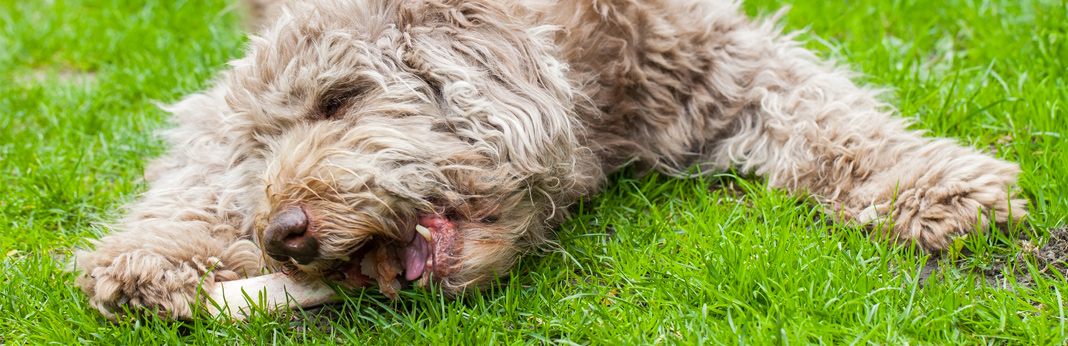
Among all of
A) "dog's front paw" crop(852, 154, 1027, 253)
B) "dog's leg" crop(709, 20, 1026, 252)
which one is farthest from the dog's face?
"dog's front paw" crop(852, 154, 1027, 253)

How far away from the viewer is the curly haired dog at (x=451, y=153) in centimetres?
256

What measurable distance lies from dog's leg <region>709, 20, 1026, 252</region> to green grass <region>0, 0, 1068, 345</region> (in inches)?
3.5

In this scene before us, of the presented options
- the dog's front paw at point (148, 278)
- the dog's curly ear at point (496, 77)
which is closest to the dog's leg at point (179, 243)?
the dog's front paw at point (148, 278)

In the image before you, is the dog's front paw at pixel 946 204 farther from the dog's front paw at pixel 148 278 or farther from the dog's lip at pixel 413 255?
the dog's front paw at pixel 148 278

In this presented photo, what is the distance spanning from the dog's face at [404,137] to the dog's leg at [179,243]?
33cm

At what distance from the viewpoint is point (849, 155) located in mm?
3123

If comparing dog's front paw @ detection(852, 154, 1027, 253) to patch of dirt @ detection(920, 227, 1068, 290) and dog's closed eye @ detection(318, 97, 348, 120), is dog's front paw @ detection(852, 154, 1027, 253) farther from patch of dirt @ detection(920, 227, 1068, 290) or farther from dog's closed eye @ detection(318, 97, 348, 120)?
dog's closed eye @ detection(318, 97, 348, 120)

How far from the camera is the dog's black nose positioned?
7.92 ft

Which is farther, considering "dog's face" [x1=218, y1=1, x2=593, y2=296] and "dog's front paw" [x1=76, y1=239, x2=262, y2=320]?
"dog's front paw" [x1=76, y1=239, x2=262, y2=320]

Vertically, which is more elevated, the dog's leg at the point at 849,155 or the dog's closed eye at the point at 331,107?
the dog's closed eye at the point at 331,107

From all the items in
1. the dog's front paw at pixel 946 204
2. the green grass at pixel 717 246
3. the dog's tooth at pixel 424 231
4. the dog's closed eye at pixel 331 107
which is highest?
the dog's closed eye at pixel 331 107

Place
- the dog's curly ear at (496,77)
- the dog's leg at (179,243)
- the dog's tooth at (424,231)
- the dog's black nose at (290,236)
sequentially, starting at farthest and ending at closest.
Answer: the dog's leg at (179,243) < the dog's curly ear at (496,77) < the dog's tooth at (424,231) < the dog's black nose at (290,236)

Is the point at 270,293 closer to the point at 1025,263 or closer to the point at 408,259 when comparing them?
the point at 408,259

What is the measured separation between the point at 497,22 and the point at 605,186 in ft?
2.84
